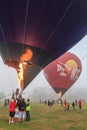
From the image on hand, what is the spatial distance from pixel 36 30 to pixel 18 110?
5.54m

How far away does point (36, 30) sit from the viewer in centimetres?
2072

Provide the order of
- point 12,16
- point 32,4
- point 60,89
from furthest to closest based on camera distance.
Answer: point 60,89
point 12,16
point 32,4

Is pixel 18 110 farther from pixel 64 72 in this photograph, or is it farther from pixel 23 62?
pixel 64 72

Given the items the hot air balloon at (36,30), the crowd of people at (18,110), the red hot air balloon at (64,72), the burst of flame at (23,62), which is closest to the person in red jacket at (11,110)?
the crowd of people at (18,110)

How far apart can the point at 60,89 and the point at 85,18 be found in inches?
1110

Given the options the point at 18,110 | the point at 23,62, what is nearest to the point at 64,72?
the point at 23,62

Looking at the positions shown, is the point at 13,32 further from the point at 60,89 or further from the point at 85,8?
the point at 60,89

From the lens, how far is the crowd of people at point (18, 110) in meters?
19.8

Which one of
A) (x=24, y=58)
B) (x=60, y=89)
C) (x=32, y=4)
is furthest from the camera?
(x=60, y=89)

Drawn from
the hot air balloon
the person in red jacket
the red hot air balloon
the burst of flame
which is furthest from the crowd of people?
the red hot air balloon

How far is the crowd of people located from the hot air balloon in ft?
7.56

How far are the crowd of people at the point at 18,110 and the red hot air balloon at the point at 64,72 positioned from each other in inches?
1086

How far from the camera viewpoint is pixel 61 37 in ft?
72.4

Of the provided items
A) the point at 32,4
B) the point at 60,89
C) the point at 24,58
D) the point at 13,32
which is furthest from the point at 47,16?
the point at 60,89
